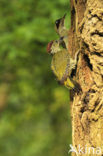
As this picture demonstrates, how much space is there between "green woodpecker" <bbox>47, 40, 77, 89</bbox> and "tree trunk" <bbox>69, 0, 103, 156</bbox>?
10 centimetres

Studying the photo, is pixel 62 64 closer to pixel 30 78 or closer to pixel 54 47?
pixel 54 47

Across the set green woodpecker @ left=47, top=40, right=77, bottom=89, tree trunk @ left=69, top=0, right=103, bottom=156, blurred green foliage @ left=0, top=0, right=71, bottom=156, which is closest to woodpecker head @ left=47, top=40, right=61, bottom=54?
green woodpecker @ left=47, top=40, right=77, bottom=89

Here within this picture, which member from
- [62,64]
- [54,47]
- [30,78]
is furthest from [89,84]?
[30,78]

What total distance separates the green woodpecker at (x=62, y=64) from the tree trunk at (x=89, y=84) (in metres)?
0.10

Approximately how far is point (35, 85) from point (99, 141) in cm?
436

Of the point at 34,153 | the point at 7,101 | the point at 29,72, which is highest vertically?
the point at 29,72

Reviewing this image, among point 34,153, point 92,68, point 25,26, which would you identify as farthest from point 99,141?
Result: point 34,153

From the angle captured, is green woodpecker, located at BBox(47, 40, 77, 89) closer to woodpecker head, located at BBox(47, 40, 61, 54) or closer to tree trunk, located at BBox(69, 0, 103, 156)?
woodpecker head, located at BBox(47, 40, 61, 54)

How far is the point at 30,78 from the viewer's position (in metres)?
6.73

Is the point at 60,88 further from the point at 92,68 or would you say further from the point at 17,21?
the point at 92,68

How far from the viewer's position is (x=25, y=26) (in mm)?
5266

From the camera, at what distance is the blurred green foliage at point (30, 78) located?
5.34 metres

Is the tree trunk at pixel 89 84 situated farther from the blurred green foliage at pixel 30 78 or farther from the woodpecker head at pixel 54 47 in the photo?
the blurred green foliage at pixel 30 78

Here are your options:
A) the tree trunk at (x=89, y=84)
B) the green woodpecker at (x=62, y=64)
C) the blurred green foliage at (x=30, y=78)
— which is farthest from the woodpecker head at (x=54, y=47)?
the blurred green foliage at (x=30, y=78)
